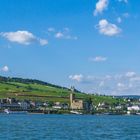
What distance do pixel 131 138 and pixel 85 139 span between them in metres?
6.95

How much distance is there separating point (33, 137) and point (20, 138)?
274 cm

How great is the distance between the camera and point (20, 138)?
86.2m

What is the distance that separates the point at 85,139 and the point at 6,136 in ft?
36.8

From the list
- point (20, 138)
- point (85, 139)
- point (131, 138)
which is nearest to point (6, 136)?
point (20, 138)

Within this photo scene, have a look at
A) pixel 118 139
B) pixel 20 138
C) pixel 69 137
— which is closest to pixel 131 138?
pixel 118 139

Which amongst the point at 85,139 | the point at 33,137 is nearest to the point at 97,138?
the point at 85,139

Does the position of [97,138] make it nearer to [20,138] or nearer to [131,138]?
[131,138]

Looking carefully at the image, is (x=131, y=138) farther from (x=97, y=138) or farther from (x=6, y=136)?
(x=6, y=136)

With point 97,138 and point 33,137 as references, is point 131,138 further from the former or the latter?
point 33,137

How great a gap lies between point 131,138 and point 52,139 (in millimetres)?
11670

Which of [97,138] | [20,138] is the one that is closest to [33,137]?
[20,138]

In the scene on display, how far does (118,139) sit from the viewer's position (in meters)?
87.6

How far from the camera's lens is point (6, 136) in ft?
292

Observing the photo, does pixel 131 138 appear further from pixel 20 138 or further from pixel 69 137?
pixel 20 138
